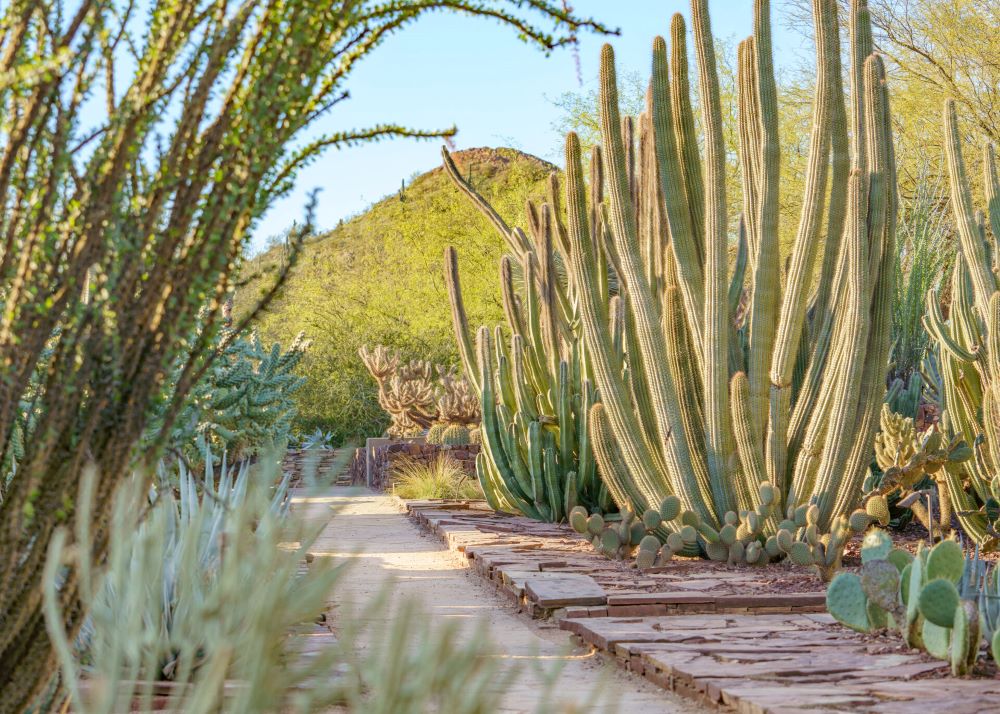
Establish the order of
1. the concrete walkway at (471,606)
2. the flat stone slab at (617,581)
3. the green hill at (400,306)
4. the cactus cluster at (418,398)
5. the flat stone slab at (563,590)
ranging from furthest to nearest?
the green hill at (400,306) → the cactus cluster at (418,398) → the flat stone slab at (563,590) → the flat stone slab at (617,581) → the concrete walkway at (471,606)

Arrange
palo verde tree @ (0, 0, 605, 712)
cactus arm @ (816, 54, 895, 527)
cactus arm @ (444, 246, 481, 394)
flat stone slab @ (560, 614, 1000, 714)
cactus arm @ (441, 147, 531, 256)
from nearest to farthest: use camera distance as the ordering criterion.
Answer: palo verde tree @ (0, 0, 605, 712)
flat stone slab @ (560, 614, 1000, 714)
cactus arm @ (816, 54, 895, 527)
cactus arm @ (441, 147, 531, 256)
cactus arm @ (444, 246, 481, 394)

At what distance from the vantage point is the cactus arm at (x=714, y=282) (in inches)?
253

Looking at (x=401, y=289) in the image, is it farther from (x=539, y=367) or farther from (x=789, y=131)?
(x=539, y=367)

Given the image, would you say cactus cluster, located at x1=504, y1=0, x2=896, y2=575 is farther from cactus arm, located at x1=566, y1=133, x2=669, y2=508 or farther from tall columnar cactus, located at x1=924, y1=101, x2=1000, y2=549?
tall columnar cactus, located at x1=924, y1=101, x2=1000, y2=549

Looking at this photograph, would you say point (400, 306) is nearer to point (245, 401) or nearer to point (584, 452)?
point (584, 452)

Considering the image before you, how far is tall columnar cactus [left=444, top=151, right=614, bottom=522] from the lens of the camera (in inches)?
342

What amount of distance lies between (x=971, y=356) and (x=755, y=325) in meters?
1.45

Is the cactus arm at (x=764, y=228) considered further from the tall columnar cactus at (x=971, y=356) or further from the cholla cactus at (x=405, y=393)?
the cholla cactus at (x=405, y=393)

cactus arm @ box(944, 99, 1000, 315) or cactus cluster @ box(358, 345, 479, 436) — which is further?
cactus cluster @ box(358, 345, 479, 436)

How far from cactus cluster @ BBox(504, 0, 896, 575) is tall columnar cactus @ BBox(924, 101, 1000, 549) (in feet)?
2.46

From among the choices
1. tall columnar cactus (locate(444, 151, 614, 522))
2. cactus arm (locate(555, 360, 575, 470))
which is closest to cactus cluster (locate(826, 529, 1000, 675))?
tall columnar cactus (locate(444, 151, 614, 522))

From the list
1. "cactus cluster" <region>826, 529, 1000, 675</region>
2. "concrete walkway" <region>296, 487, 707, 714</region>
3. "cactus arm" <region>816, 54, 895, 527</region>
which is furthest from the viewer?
"cactus arm" <region>816, 54, 895, 527</region>

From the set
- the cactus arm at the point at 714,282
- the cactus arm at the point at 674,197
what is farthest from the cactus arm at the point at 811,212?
the cactus arm at the point at 674,197

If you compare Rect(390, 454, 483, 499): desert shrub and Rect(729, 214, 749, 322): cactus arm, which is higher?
Rect(729, 214, 749, 322): cactus arm
